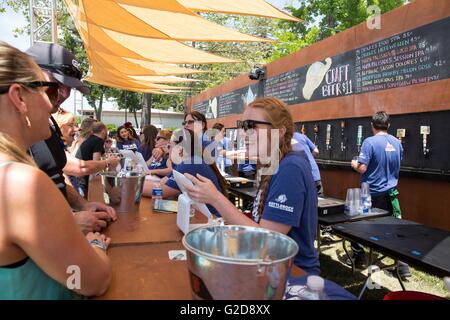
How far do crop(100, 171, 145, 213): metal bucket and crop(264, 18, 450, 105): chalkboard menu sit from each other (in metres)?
4.28

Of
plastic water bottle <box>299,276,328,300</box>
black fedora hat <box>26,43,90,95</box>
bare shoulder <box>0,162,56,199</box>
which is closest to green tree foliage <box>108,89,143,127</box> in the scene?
black fedora hat <box>26,43,90,95</box>

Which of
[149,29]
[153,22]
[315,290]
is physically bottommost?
[315,290]

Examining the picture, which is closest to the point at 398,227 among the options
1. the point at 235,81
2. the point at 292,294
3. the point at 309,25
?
the point at 292,294

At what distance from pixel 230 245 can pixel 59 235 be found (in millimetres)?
497

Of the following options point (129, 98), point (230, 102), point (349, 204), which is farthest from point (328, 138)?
point (129, 98)

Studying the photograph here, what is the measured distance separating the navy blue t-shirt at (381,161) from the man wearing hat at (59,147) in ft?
11.3

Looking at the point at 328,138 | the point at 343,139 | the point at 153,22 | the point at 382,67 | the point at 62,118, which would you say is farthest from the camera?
the point at 328,138

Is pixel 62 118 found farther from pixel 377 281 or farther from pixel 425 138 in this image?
pixel 425 138

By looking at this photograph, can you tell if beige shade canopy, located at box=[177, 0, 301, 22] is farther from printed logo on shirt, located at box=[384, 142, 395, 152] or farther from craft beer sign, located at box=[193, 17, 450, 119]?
printed logo on shirt, located at box=[384, 142, 395, 152]

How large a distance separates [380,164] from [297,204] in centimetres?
317

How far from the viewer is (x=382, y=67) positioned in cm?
547

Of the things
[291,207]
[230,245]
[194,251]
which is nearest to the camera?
[194,251]

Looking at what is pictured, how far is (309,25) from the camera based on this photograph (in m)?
19.4

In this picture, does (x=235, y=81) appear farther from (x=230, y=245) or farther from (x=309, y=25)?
(x=230, y=245)
